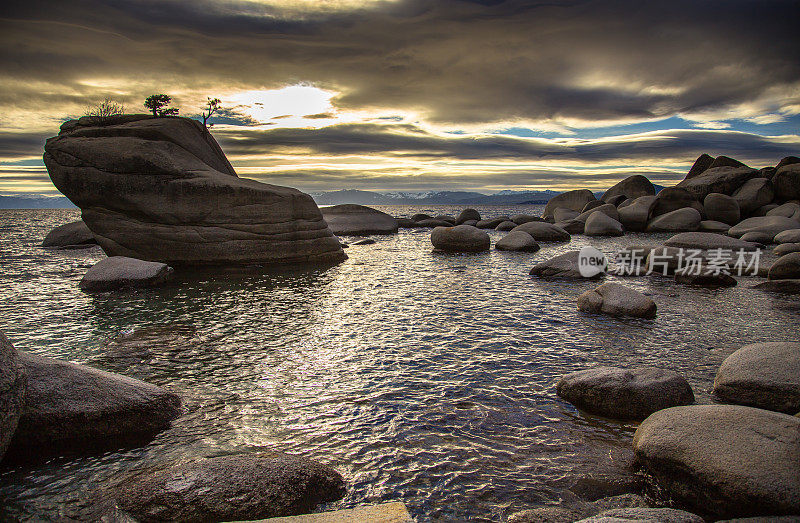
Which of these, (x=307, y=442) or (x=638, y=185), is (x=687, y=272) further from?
(x=638, y=185)

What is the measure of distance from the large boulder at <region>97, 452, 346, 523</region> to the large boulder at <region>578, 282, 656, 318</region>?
924cm

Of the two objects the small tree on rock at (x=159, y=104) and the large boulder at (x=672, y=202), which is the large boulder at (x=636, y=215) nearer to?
the large boulder at (x=672, y=202)

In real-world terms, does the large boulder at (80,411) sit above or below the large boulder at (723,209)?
below

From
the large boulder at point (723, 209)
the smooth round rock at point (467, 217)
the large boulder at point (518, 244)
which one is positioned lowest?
the large boulder at point (518, 244)

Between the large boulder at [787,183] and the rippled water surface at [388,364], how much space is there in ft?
102

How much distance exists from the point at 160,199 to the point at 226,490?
57.5 feet

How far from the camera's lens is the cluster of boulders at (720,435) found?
4.02 m

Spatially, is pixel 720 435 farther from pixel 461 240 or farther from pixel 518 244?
pixel 461 240

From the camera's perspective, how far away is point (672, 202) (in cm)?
4103

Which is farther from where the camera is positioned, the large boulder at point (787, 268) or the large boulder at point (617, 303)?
the large boulder at point (787, 268)

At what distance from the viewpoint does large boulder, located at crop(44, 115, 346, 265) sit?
1888 cm

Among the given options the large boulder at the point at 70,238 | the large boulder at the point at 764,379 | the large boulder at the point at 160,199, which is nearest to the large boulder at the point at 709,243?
the large boulder at the point at 764,379

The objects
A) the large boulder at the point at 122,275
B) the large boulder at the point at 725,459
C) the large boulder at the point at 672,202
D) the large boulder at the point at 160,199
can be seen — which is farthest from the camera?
the large boulder at the point at 672,202

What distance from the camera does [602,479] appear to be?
4848 mm
